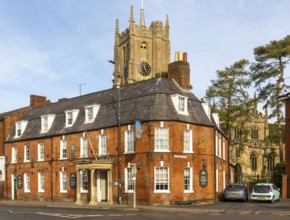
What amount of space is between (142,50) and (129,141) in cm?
8919

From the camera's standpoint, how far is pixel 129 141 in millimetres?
36250

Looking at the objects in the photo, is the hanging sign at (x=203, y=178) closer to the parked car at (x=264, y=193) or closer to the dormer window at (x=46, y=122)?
the parked car at (x=264, y=193)

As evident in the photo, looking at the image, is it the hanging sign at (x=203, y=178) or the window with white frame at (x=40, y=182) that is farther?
the window with white frame at (x=40, y=182)

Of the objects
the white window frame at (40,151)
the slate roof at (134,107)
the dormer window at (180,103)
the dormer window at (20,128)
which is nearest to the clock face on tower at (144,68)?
the dormer window at (20,128)

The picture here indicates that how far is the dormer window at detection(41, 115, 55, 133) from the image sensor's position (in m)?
45.9

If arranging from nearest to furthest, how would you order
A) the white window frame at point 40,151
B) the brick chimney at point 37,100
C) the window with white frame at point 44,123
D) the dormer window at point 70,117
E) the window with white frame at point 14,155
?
the dormer window at point 70,117, the white window frame at point 40,151, the window with white frame at point 44,123, the window with white frame at point 14,155, the brick chimney at point 37,100

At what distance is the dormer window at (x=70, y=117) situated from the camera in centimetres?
4312

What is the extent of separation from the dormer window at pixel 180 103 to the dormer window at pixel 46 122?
50.8ft

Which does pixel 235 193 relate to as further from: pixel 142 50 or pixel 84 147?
pixel 142 50

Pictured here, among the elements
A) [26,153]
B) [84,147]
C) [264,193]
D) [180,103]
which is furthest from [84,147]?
[264,193]

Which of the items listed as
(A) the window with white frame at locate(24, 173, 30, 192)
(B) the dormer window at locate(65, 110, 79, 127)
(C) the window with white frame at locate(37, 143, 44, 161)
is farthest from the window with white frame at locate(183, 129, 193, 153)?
(A) the window with white frame at locate(24, 173, 30, 192)

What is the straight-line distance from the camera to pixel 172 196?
3428 cm

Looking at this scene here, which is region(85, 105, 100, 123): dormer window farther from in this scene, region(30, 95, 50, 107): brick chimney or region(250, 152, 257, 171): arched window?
region(250, 152, 257, 171): arched window

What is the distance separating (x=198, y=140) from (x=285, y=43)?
2421cm
